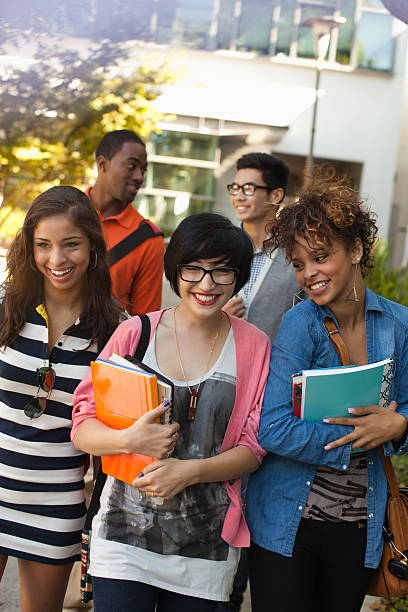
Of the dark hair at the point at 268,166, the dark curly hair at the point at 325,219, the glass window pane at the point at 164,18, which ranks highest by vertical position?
the glass window pane at the point at 164,18

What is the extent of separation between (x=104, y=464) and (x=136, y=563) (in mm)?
324

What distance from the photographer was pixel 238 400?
2.10 metres

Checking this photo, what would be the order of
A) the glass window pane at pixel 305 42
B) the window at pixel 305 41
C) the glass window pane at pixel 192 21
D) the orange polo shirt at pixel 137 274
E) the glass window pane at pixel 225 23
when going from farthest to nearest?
the glass window pane at pixel 305 42 < the window at pixel 305 41 < the glass window pane at pixel 225 23 < the glass window pane at pixel 192 21 < the orange polo shirt at pixel 137 274

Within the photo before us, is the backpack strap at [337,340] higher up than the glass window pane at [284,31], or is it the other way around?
the glass window pane at [284,31]

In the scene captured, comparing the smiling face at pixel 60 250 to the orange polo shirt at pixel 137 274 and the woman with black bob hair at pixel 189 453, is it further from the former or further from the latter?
the orange polo shirt at pixel 137 274

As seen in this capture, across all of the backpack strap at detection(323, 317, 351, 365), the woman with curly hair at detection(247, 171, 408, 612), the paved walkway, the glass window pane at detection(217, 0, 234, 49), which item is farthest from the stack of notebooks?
the glass window pane at detection(217, 0, 234, 49)

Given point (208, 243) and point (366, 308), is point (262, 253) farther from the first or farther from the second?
point (208, 243)

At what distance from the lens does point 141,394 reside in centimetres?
189

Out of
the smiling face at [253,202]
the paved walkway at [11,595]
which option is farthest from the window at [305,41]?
the paved walkway at [11,595]

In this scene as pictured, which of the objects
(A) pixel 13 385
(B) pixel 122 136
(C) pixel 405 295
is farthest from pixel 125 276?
(C) pixel 405 295

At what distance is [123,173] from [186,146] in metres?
11.4

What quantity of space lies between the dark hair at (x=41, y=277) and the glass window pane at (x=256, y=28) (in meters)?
12.7

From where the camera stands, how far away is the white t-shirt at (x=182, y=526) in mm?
2000

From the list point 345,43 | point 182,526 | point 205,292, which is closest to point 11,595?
point 182,526
